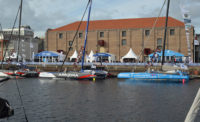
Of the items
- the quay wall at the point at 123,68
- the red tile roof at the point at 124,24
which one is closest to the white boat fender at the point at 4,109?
the quay wall at the point at 123,68

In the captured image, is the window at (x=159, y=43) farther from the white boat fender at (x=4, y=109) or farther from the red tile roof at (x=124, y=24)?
the white boat fender at (x=4, y=109)

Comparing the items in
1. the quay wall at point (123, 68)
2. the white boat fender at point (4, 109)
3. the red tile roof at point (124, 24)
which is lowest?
the white boat fender at point (4, 109)

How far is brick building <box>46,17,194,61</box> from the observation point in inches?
2623

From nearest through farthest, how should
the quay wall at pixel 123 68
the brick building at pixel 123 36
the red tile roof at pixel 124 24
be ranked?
the quay wall at pixel 123 68 → the brick building at pixel 123 36 → the red tile roof at pixel 124 24

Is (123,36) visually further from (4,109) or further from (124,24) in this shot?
(4,109)

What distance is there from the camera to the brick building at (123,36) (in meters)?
66.6

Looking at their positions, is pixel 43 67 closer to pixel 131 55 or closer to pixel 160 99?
pixel 131 55

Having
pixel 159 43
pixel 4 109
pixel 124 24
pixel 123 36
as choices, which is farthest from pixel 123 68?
pixel 4 109

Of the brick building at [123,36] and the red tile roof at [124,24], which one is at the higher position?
the red tile roof at [124,24]

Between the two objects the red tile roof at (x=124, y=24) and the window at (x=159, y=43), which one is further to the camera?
the red tile roof at (x=124, y=24)

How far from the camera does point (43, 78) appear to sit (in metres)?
47.5

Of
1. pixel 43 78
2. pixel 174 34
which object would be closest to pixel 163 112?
pixel 43 78

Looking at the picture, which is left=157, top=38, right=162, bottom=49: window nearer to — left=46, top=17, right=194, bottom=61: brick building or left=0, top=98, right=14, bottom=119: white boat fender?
left=46, top=17, right=194, bottom=61: brick building

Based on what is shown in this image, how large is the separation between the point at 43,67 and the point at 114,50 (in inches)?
821
